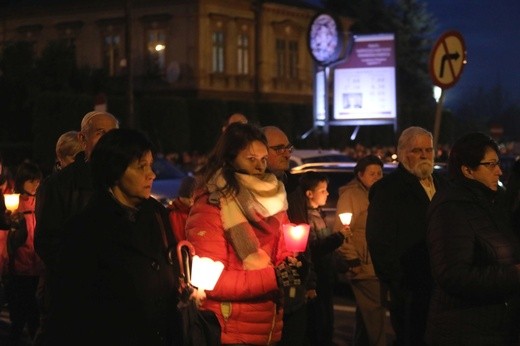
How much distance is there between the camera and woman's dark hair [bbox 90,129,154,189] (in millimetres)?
4055

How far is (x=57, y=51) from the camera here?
46.4 m

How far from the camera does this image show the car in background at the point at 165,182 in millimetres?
17484

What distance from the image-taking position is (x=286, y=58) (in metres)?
61.4

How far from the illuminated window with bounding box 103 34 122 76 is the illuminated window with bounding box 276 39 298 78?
30.7 ft

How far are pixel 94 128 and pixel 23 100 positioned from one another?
4305cm

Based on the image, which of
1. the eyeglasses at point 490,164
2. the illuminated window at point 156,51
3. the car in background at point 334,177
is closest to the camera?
the eyeglasses at point 490,164

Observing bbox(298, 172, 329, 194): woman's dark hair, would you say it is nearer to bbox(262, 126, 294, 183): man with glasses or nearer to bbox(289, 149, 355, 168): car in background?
bbox(262, 126, 294, 183): man with glasses

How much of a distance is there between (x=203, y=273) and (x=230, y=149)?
3.24 ft

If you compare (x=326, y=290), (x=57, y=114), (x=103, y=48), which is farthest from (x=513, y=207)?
(x=103, y=48)

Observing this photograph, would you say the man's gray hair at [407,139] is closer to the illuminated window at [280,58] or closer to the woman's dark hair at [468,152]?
the woman's dark hair at [468,152]

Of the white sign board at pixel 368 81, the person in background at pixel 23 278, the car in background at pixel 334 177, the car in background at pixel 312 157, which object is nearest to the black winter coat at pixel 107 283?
the person in background at pixel 23 278

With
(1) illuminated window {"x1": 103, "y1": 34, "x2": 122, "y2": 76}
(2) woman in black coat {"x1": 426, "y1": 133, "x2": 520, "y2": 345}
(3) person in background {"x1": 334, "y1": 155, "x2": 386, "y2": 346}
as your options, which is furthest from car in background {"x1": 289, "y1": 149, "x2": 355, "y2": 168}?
(1) illuminated window {"x1": 103, "y1": 34, "x2": 122, "y2": 76}

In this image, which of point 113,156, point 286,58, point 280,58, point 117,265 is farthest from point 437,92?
point 286,58

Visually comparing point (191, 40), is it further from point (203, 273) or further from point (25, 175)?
point (203, 273)
